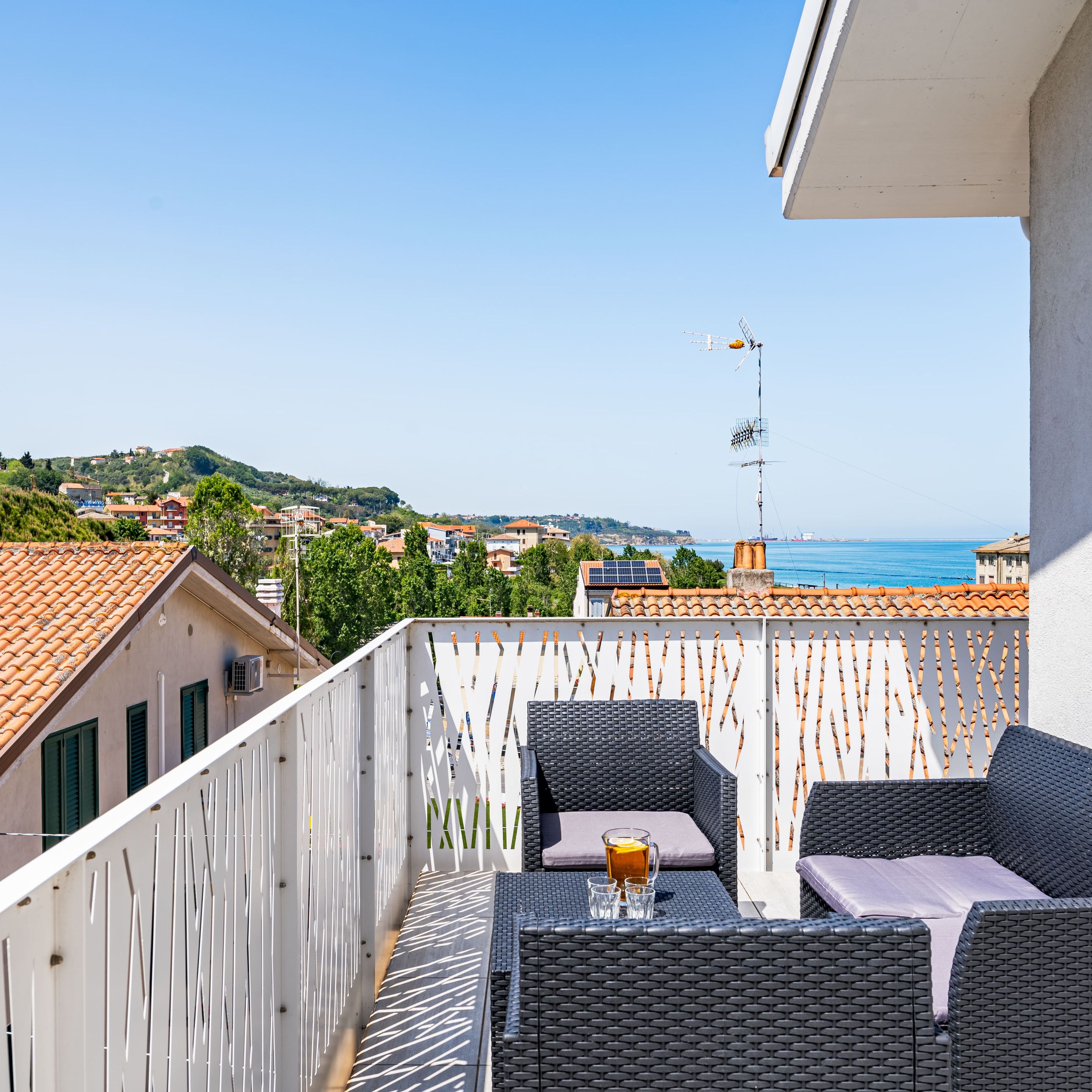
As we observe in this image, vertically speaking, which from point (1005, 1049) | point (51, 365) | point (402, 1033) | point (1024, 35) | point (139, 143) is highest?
point (139, 143)

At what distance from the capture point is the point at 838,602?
8164 millimetres

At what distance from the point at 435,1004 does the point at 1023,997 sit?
6.53 feet

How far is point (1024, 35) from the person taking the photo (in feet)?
9.59

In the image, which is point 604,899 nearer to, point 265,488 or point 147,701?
point 147,701

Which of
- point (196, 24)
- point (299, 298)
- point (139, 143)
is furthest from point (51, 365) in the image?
point (196, 24)

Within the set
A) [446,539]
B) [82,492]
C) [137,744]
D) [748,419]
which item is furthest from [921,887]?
[446,539]

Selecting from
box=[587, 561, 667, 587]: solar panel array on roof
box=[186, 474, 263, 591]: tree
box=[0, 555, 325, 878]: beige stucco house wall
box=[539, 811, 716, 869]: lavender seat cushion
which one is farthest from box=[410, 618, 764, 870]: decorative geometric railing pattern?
box=[186, 474, 263, 591]: tree

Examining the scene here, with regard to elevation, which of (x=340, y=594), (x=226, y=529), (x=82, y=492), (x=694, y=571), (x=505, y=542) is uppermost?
(x=82, y=492)

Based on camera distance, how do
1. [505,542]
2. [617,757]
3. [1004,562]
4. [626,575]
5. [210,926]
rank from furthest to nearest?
[505,542] → [626,575] → [1004,562] → [617,757] → [210,926]

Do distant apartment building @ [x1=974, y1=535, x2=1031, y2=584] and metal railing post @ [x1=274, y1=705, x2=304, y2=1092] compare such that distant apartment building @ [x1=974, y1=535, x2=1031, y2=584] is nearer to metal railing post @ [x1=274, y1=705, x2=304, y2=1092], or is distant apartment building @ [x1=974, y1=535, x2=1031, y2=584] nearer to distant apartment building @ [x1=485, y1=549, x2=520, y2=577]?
metal railing post @ [x1=274, y1=705, x2=304, y2=1092]

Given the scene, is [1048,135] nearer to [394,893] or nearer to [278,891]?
[278,891]

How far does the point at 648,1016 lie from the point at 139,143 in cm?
5877

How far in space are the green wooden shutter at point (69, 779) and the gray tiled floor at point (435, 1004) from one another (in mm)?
4873

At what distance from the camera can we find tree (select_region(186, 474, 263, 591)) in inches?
1667
